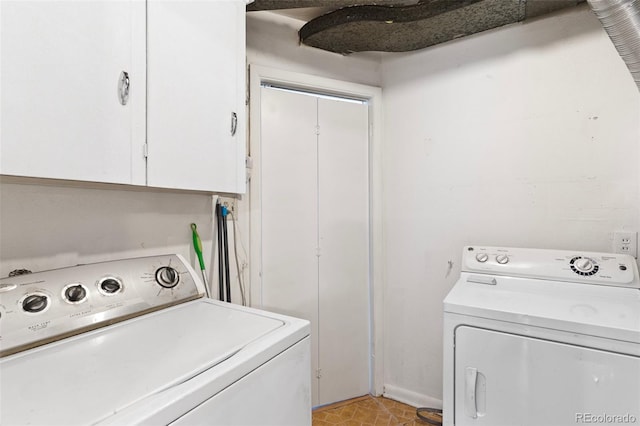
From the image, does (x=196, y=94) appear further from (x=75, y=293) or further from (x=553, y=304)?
(x=553, y=304)

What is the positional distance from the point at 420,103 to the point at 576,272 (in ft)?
4.40

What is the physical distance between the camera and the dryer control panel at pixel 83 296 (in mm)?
912

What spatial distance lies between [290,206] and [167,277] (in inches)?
36.4

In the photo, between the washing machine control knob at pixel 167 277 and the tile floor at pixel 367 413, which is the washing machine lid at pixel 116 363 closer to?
the washing machine control knob at pixel 167 277

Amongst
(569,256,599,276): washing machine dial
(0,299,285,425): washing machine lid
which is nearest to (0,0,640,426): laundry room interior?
(569,256,599,276): washing machine dial

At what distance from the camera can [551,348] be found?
45.8 inches

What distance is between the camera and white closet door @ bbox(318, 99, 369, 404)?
2.18m

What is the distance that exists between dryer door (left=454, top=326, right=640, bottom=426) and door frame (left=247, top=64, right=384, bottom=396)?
989mm

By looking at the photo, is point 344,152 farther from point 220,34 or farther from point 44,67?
point 44,67

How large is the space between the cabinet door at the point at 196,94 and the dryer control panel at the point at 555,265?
137cm

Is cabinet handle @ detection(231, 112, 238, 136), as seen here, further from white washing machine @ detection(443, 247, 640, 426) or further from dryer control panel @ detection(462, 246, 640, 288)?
dryer control panel @ detection(462, 246, 640, 288)

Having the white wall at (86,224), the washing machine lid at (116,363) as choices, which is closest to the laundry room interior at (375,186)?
the white wall at (86,224)

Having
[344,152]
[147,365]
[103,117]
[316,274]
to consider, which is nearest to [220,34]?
[103,117]

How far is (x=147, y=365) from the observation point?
82cm
